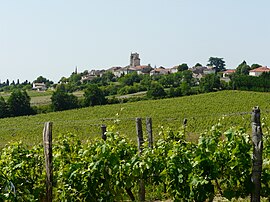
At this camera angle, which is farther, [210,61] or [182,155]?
[210,61]

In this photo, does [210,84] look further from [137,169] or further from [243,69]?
[137,169]

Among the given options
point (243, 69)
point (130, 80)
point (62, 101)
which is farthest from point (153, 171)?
point (243, 69)

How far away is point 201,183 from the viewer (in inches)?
201

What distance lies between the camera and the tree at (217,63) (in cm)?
14988

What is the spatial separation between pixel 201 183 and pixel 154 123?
3288 centimetres

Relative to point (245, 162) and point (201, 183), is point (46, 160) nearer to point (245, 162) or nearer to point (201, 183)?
point (201, 183)

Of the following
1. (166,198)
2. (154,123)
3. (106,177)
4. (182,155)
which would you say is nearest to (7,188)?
(106,177)

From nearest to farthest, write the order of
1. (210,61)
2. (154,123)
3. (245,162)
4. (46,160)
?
(245,162), (46,160), (154,123), (210,61)

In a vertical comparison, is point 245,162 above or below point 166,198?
above

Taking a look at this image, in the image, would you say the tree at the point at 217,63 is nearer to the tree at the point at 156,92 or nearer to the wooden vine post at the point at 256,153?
the tree at the point at 156,92

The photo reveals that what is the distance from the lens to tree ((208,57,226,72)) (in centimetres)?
14988

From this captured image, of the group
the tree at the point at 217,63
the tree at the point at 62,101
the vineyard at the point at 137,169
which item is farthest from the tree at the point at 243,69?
the vineyard at the point at 137,169

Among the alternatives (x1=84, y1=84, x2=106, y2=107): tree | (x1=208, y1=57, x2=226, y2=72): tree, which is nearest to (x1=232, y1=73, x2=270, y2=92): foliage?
(x1=84, y1=84, x2=106, y2=107): tree

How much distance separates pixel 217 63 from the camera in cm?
15112
